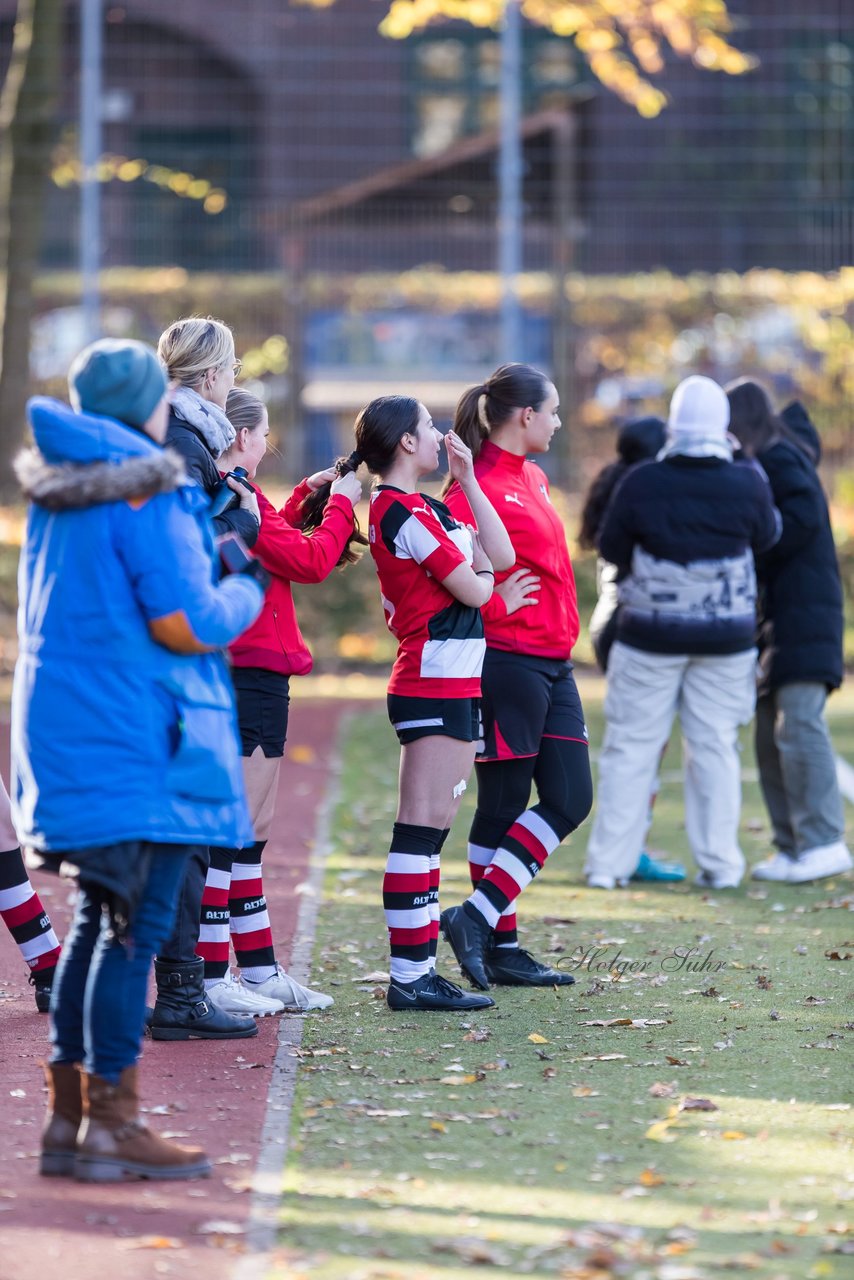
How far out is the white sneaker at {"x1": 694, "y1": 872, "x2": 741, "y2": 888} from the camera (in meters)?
8.36

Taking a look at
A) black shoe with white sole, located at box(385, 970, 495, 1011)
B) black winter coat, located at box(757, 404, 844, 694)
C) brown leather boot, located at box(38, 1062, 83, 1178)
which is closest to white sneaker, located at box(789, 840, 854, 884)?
black winter coat, located at box(757, 404, 844, 694)

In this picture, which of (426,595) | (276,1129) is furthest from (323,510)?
(276,1129)

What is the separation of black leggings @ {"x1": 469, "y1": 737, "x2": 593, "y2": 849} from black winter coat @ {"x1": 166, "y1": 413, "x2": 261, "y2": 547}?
1.34 meters

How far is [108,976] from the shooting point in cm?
445

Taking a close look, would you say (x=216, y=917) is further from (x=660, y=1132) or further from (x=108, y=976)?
(x=660, y=1132)

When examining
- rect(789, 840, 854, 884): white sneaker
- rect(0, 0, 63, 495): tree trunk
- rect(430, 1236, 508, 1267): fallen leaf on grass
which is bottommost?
rect(789, 840, 854, 884): white sneaker

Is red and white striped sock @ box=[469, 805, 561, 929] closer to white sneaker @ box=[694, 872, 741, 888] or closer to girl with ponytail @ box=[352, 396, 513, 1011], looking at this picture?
girl with ponytail @ box=[352, 396, 513, 1011]

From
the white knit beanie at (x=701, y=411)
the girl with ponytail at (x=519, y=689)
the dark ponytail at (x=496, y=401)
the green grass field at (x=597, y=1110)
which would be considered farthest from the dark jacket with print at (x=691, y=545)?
the dark ponytail at (x=496, y=401)

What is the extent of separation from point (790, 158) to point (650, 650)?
15.6 metres

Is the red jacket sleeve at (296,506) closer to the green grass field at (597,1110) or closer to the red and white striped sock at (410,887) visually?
the red and white striped sock at (410,887)

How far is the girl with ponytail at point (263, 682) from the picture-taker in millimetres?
5852

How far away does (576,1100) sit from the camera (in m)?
5.12

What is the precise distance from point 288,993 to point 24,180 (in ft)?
42.8

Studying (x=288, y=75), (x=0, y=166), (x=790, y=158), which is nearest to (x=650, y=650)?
(x=0, y=166)
